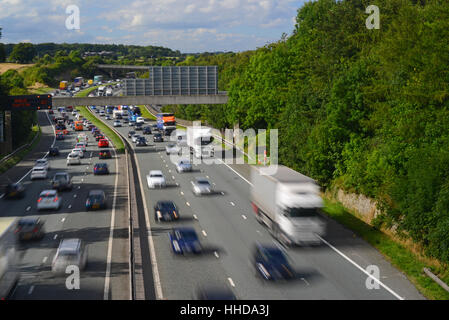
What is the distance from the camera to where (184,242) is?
1280 inches

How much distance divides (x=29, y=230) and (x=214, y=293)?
53.0 feet

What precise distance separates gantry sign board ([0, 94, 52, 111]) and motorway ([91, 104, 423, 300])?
41216mm

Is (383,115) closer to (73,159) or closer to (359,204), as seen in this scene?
(359,204)

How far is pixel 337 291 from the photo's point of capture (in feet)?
87.0

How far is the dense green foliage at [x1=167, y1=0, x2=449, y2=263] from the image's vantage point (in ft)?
110

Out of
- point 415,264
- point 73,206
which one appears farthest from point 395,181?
point 73,206

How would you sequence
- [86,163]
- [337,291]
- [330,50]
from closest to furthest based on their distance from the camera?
[337,291] < [330,50] < [86,163]

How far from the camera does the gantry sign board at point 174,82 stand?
8850 centimetres

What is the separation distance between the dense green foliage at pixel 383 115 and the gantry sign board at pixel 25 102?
3296cm

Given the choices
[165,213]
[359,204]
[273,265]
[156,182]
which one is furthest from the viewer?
[156,182]

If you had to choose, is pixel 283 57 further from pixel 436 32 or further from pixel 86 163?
pixel 436 32

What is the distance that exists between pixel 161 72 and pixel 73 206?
4552 centimetres

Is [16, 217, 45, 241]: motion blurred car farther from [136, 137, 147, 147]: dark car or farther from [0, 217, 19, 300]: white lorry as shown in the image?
[136, 137, 147, 147]: dark car

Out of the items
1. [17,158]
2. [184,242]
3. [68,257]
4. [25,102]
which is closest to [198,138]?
[25,102]
